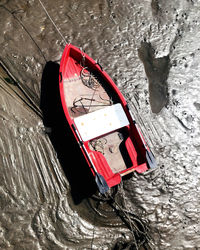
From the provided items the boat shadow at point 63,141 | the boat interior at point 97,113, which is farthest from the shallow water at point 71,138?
the boat interior at point 97,113

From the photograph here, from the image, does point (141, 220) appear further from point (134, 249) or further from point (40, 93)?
point (40, 93)

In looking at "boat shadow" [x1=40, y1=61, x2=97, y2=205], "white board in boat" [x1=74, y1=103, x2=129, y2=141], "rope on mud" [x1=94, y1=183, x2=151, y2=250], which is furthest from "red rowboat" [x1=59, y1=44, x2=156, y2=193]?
"rope on mud" [x1=94, y1=183, x2=151, y2=250]

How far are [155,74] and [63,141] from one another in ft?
10.3

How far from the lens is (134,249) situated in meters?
5.49

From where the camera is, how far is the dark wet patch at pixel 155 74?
6836mm

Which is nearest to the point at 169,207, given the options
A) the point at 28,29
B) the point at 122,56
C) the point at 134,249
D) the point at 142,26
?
the point at 134,249

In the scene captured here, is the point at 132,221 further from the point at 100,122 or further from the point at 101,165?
the point at 100,122

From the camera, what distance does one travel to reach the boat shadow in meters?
5.82

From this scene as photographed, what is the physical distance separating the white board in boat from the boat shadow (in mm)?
467

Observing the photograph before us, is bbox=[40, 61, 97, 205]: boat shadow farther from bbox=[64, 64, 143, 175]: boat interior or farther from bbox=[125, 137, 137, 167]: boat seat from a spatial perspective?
bbox=[125, 137, 137, 167]: boat seat

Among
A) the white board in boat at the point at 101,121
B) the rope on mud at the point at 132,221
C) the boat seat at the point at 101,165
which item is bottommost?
the rope on mud at the point at 132,221

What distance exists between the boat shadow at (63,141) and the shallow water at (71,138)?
2 centimetres

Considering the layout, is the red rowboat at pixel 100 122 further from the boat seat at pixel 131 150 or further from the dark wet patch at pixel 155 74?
the dark wet patch at pixel 155 74

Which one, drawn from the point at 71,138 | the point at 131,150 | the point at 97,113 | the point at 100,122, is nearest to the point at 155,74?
the point at 97,113
